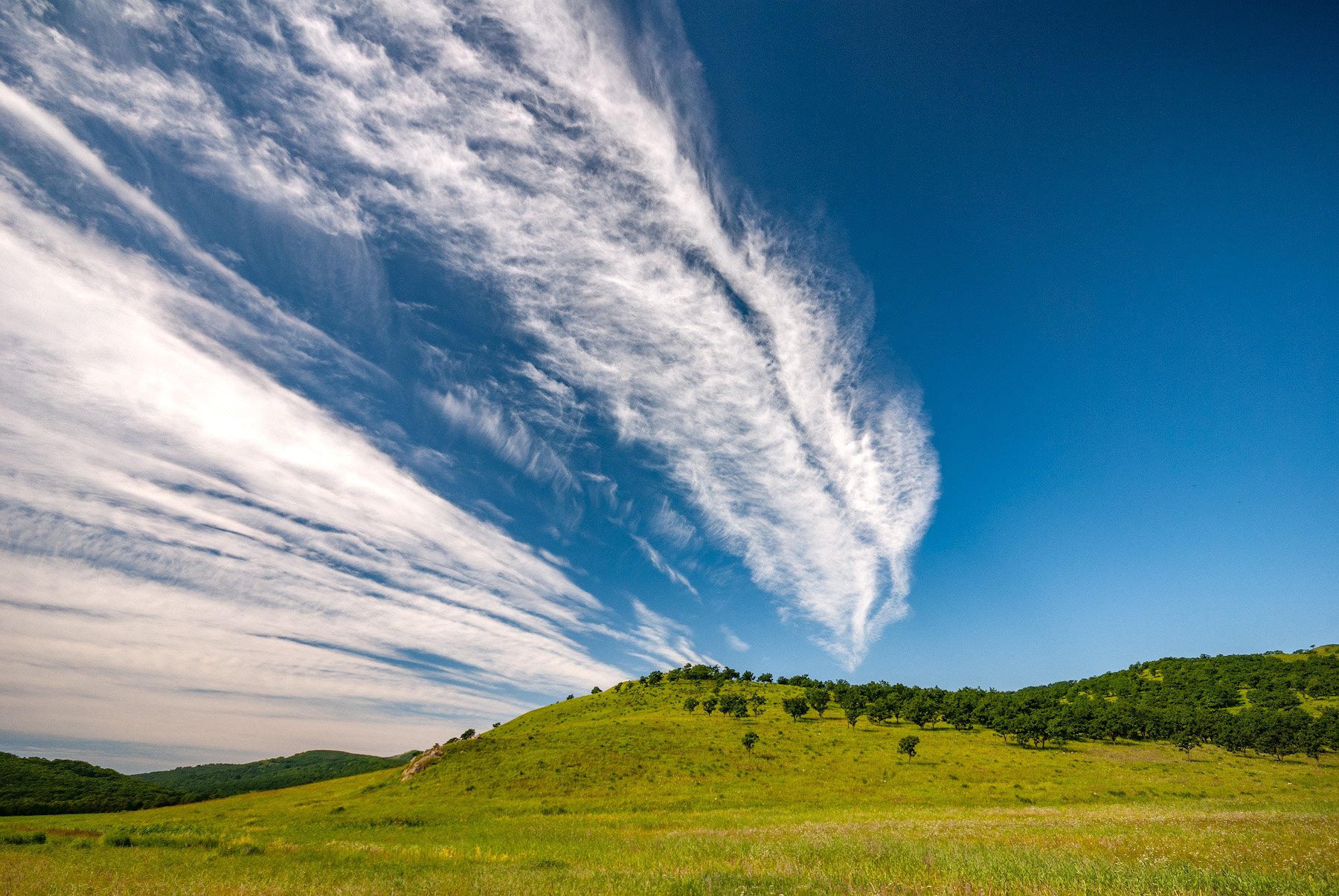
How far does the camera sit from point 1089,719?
97.1 metres

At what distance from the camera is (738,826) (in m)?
28.5

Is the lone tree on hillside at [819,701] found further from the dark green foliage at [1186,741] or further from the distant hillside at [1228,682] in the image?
the distant hillside at [1228,682]

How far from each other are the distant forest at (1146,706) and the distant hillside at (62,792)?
316 feet

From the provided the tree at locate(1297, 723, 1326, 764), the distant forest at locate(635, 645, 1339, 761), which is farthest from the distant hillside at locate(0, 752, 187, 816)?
the tree at locate(1297, 723, 1326, 764)

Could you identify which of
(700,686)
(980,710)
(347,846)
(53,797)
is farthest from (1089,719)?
(53,797)

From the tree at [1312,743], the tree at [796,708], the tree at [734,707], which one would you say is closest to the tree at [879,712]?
the tree at [796,708]

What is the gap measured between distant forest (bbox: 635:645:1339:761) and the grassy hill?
6153 mm

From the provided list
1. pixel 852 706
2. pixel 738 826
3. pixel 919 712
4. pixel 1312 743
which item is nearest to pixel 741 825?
pixel 738 826

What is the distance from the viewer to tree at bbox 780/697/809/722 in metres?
97.4

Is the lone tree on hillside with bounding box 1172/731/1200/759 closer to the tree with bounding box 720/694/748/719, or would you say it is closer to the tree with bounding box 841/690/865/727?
the tree with bounding box 841/690/865/727

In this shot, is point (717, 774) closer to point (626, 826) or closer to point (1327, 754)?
point (626, 826)

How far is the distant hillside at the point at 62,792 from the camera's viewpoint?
7844 centimetres

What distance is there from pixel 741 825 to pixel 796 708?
254 feet

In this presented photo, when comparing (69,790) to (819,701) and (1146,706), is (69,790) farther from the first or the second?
(1146,706)
